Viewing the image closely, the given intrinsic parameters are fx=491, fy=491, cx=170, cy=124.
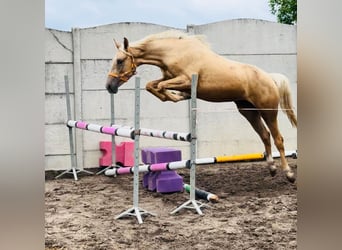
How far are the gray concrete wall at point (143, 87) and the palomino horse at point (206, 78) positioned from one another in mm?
33

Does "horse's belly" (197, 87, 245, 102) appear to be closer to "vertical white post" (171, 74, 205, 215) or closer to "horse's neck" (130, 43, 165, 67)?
"vertical white post" (171, 74, 205, 215)

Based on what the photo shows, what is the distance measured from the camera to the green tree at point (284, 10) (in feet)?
7.35

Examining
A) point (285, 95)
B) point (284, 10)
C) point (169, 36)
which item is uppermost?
point (284, 10)

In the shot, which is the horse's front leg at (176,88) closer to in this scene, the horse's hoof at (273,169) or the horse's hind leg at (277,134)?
the horse's hind leg at (277,134)

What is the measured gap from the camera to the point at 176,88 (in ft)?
7.64

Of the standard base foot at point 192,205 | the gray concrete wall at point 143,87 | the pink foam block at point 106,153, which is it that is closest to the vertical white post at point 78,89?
the gray concrete wall at point 143,87

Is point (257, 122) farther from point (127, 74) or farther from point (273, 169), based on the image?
point (127, 74)

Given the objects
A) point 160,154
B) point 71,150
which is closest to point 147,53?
point 160,154

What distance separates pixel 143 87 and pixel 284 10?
75 cm

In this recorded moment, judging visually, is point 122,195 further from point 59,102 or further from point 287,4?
point 287,4

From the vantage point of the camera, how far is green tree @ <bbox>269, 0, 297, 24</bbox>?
2240mm

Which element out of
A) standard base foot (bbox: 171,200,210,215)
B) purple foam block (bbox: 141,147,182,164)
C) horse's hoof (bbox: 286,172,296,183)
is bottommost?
standard base foot (bbox: 171,200,210,215)

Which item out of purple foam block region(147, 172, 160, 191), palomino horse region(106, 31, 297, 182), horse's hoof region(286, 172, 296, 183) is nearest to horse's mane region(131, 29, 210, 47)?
palomino horse region(106, 31, 297, 182)
